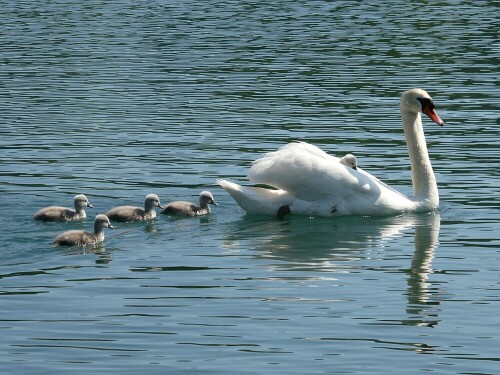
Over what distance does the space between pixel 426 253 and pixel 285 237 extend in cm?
174

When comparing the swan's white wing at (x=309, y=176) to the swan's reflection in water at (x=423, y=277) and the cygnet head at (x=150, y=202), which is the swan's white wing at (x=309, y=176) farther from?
the cygnet head at (x=150, y=202)

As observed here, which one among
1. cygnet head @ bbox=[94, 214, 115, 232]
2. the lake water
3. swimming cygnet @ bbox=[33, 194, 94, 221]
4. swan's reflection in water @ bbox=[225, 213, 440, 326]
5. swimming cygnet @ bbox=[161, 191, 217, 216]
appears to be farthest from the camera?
swimming cygnet @ bbox=[161, 191, 217, 216]

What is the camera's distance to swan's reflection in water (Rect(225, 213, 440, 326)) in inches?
551

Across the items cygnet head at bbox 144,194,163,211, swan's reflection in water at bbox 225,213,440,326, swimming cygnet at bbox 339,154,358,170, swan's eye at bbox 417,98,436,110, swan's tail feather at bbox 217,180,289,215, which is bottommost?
swan's reflection in water at bbox 225,213,440,326

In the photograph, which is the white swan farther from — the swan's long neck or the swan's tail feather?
the swan's long neck

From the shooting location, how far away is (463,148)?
2191 centimetres

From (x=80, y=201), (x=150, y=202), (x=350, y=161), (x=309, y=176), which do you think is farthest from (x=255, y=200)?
(x=80, y=201)

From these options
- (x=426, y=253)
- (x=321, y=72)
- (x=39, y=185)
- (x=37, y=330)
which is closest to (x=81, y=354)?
(x=37, y=330)

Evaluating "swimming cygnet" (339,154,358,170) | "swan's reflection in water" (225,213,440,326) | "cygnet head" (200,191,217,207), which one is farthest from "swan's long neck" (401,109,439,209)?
"cygnet head" (200,191,217,207)

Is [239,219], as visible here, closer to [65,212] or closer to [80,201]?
[80,201]

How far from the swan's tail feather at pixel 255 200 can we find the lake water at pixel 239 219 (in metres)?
0.19

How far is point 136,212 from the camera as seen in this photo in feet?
55.3

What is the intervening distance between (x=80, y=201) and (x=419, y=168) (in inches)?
171

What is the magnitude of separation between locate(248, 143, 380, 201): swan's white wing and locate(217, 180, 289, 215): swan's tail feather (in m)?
0.18
